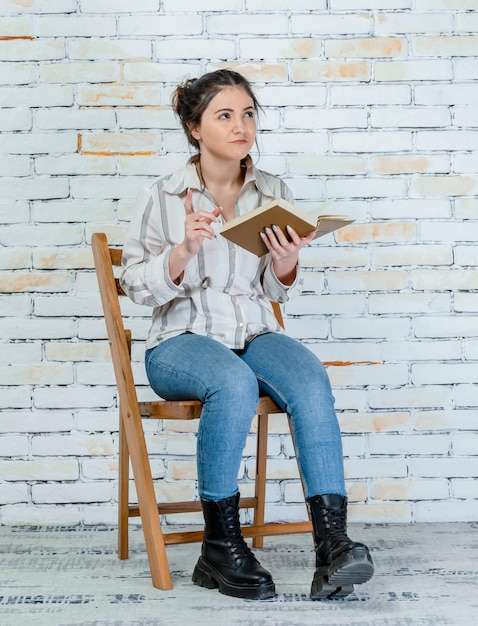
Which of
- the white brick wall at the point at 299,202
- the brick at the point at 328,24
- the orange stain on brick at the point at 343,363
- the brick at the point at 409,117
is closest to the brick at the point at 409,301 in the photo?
the white brick wall at the point at 299,202

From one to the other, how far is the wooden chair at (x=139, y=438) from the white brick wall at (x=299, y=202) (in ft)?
1.26

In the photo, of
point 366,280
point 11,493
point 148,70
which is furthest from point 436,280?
point 11,493

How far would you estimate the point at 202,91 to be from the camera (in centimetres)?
188

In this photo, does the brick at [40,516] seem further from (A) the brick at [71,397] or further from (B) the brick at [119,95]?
(B) the brick at [119,95]

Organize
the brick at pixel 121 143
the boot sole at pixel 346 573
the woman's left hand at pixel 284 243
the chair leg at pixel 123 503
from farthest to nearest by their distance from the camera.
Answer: the brick at pixel 121 143 → the chair leg at pixel 123 503 → the woman's left hand at pixel 284 243 → the boot sole at pixel 346 573

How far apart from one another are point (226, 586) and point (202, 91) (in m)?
1.03

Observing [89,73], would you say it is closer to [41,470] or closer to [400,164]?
[400,164]

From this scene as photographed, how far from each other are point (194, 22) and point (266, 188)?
2.07ft

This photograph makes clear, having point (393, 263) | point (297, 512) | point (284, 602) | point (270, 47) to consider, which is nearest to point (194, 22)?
point (270, 47)

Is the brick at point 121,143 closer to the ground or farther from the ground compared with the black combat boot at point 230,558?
farther from the ground

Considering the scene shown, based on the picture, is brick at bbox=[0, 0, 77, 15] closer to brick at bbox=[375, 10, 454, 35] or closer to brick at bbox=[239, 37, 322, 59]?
brick at bbox=[239, 37, 322, 59]

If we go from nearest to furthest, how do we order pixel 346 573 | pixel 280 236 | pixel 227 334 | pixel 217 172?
pixel 346 573 < pixel 280 236 < pixel 227 334 < pixel 217 172

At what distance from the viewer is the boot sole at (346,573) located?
148 centimetres

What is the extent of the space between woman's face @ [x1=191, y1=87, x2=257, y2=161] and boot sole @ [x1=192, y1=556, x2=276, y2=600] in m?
0.85
